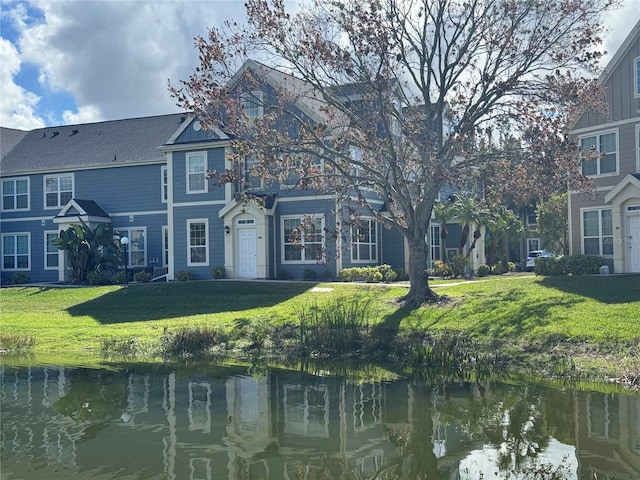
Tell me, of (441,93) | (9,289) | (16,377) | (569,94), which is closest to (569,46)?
(569,94)

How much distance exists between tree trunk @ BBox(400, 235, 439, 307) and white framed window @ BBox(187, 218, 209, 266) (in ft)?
39.1

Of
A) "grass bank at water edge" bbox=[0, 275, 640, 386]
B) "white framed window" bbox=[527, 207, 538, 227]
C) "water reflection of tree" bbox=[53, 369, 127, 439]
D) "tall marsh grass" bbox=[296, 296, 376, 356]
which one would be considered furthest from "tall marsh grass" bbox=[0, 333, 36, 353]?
"white framed window" bbox=[527, 207, 538, 227]

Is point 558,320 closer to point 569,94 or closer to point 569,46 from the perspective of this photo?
point 569,94

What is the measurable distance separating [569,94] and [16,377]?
15337mm

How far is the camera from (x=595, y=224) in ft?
85.7

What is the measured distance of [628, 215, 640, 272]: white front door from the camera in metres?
24.6

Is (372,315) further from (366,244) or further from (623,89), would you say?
(623,89)

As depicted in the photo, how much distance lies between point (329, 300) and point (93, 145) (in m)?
20.4

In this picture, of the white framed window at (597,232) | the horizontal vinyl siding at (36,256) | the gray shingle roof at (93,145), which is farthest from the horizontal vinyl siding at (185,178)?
the white framed window at (597,232)

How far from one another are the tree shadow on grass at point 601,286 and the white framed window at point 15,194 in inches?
1058

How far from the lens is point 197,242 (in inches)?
1220

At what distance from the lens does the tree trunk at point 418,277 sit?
21.1 meters

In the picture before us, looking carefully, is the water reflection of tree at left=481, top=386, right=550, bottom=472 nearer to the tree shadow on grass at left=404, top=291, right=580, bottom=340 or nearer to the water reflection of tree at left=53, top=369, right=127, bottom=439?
the tree shadow on grass at left=404, top=291, right=580, bottom=340

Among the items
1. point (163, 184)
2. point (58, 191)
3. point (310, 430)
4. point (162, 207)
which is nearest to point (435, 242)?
point (162, 207)
